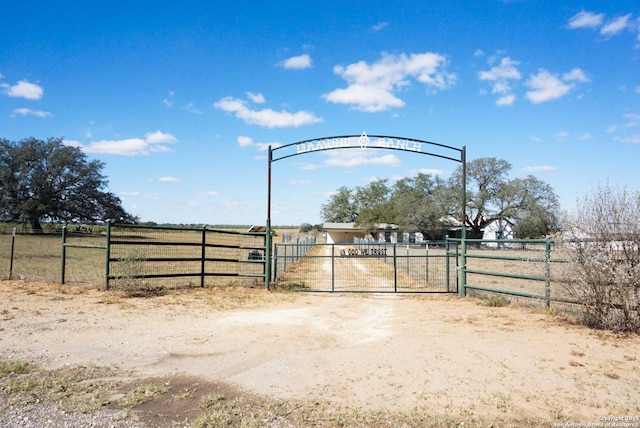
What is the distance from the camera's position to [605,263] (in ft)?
24.8

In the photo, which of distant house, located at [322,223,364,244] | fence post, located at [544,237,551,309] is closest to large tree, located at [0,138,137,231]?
distant house, located at [322,223,364,244]

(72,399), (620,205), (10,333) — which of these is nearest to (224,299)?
(10,333)

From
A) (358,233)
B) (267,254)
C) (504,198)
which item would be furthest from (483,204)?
(267,254)

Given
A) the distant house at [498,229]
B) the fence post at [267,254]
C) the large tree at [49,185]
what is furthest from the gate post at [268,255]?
the distant house at [498,229]

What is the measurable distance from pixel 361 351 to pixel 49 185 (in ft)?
189

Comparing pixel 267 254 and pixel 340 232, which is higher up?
pixel 340 232

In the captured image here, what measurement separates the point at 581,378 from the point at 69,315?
921 centimetres

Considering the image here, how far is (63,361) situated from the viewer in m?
5.78

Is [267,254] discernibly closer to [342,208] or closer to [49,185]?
[49,185]

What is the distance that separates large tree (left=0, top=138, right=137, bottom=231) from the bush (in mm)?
49534

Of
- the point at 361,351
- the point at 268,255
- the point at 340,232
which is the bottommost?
the point at 361,351

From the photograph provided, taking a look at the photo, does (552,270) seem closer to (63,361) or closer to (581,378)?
(581,378)

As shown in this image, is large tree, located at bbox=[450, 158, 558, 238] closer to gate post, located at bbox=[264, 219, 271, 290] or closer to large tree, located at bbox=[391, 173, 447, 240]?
large tree, located at bbox=[391, 173, 447, 240]

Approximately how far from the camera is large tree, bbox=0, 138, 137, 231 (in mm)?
49344
